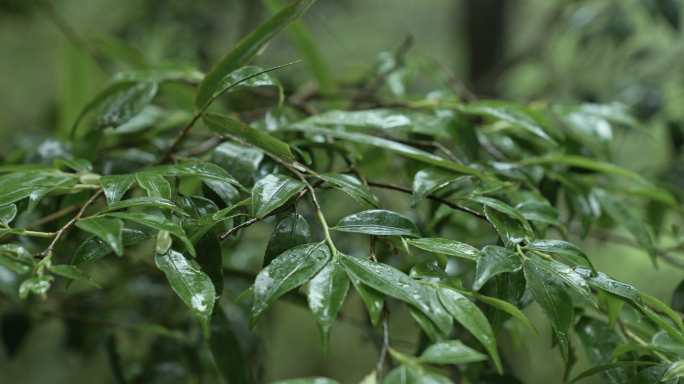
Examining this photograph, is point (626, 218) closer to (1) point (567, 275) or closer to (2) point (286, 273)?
(1) point (567, 275)

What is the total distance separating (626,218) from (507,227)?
213 millimetres

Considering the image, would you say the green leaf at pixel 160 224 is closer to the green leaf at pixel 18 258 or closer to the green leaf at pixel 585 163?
the green leaf at pixel 18 258

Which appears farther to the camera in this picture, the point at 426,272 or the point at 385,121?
the point at 385,121

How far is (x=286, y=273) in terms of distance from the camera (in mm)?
228

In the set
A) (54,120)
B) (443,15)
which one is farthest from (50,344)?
(443,15)

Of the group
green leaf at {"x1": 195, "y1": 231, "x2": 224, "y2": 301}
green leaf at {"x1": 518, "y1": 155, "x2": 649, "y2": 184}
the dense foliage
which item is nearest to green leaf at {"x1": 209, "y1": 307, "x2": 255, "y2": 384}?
the dense foliage

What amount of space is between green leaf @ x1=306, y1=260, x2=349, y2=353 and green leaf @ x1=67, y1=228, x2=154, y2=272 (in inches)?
4.2

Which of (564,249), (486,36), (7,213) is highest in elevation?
(7,213)

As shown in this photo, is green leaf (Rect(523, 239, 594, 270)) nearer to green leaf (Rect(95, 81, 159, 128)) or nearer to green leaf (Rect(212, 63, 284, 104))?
green leaf (Rect(212, 63, 284, 104))

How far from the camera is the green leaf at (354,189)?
0.95 ft

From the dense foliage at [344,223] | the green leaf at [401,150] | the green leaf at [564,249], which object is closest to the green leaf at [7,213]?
the dense foliage at [344,223]

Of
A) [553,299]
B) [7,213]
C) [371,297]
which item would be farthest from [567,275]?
[7,213]

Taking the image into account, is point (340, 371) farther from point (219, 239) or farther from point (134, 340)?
point (219, 239)

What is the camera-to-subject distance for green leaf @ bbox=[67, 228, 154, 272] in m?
0.24
